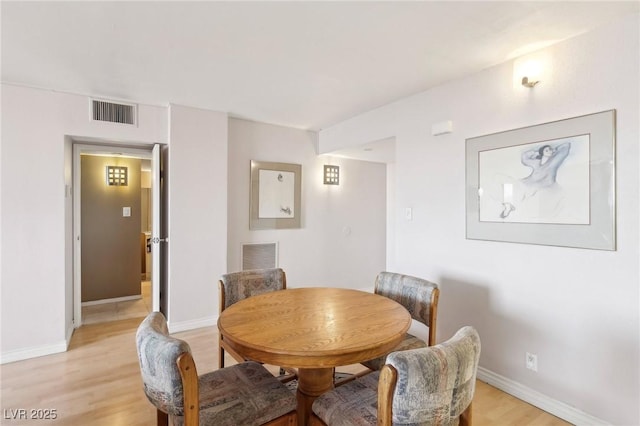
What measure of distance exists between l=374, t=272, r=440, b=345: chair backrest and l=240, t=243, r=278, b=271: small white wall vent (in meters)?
2.04

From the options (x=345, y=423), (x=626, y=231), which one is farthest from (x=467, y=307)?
(x=345, y=423)

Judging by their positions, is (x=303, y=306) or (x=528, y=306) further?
(x=528, y=306)

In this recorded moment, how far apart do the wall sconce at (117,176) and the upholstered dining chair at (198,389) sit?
3.82 metres

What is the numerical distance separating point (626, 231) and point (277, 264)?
11.2 ft

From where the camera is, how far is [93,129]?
3.11 meters

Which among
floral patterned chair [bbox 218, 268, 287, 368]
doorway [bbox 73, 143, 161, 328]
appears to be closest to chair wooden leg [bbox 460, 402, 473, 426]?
floral patterned chair [bbox 218, 268, 287, 368]

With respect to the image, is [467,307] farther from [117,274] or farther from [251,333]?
[117,274]

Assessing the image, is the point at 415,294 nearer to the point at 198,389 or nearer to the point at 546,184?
the point at 546,184

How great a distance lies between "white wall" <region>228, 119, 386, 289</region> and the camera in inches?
156

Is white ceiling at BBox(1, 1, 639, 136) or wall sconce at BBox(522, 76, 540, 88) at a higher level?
white ceiling at BBox(1, 1, 639, 136)

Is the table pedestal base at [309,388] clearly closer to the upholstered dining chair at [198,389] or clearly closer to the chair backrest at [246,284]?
the upholstered dining chair at [198,389]

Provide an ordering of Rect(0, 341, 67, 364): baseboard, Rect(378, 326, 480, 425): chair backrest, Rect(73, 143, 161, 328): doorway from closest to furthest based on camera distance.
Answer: Rect(378, 326, 480, 425): chair backrest < Rect(0, 341, 67, 364): baseboard < Rect(73, 143, 161, 328): doorway

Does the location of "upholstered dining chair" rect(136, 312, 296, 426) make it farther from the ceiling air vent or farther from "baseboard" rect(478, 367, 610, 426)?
the ceiling air vent

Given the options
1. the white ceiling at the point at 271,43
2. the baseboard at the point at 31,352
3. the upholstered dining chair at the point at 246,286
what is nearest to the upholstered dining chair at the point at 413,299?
the upholstered dining chair at the point at 246,286
